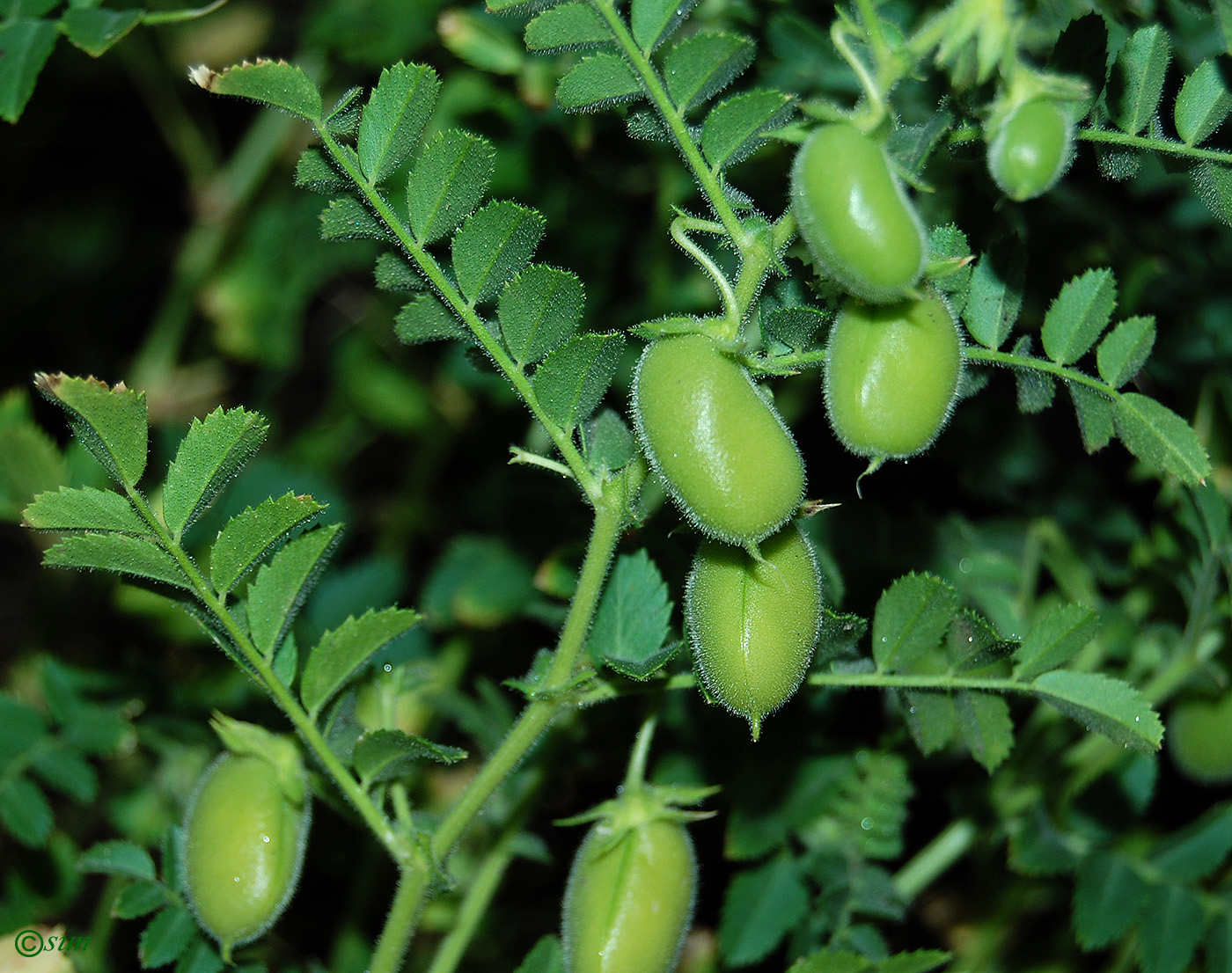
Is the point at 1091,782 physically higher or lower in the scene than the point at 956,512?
lower

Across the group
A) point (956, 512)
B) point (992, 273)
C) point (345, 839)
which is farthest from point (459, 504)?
point (992, 273)

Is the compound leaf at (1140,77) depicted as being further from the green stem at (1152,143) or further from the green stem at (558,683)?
the green stem at (558,683)

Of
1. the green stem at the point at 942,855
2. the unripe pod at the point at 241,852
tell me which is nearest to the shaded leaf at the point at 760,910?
the green stem at the point at 942,855

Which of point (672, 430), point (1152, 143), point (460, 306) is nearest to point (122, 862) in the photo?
point (460, 306)

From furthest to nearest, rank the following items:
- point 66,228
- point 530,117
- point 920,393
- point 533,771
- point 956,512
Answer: point 66,228 < point 530,117 < point 956,512 < point 533,771 < point 920,393

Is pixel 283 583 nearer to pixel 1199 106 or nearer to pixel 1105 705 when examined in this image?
pixel 1105 705

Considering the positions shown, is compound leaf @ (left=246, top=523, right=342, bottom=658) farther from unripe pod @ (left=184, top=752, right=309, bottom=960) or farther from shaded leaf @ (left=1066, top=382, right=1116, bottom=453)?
shaded leaf @ (left=1066, top=382, right=1116, bottom=453)

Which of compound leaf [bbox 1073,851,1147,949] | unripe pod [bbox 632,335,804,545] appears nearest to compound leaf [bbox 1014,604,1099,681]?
unripe pod [bbox 632,335,804,545]

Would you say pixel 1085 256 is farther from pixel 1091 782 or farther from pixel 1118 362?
pixel 1091 782
